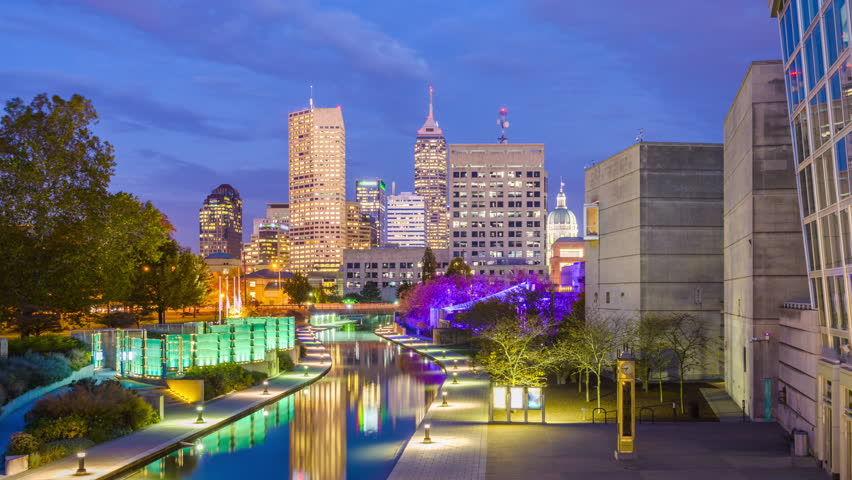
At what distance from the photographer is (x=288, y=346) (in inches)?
2120

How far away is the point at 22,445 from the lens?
22.2 meters

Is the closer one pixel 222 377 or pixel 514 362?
pixel 514 362

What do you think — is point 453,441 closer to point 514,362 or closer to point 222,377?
point 514,362

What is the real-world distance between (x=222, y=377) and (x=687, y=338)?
2434 centimetres

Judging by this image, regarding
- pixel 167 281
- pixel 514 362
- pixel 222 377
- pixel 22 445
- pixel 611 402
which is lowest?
pixel 611 402

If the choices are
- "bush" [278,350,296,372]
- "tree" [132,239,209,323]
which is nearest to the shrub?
"bush" [278,350,296,372]

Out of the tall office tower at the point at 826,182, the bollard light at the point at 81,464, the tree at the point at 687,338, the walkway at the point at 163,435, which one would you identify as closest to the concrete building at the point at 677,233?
the tree at the point at 687,338

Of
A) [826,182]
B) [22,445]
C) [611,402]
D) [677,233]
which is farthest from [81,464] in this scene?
[677,233]

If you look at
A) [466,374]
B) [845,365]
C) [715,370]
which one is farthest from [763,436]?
[466,374]

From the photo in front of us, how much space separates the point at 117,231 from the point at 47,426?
14452 millimetres

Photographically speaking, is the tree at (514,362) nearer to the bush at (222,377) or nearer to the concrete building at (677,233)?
the concrete building at (677,233)

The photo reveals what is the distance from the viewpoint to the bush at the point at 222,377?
122 feet

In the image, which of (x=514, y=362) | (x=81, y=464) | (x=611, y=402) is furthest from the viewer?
(x=514, y=362)

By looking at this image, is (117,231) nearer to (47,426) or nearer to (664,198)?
(47,426)
